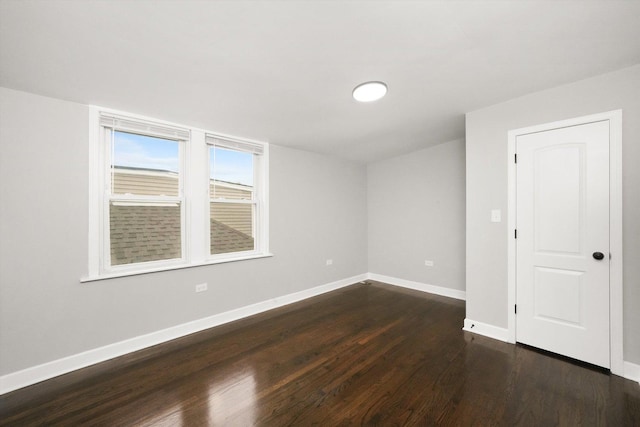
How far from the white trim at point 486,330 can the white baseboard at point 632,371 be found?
2.55 ft

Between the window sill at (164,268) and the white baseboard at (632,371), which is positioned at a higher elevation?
the window sill at (164,268)

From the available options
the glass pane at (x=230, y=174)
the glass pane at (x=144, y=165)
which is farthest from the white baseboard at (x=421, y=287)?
the glass pane at (x=144, y=165)

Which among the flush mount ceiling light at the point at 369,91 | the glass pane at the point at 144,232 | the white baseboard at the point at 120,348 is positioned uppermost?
the flush mount ceiling light at the point at 369,91

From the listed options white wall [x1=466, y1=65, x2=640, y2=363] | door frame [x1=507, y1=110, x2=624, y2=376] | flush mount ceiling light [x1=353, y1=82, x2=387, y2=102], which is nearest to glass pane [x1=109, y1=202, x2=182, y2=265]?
flush mount ceiling light [x1=353, y1=82, x2=387, y2=102]

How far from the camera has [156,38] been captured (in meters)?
1.61

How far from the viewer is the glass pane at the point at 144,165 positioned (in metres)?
2.55

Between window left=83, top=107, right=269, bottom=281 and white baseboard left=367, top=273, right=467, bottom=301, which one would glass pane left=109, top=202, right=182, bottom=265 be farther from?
white baseboard left=367, top=273, right=467, bottom=301

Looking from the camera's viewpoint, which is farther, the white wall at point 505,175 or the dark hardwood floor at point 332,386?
the white wall at point 505,175

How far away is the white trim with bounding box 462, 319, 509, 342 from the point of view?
104 inches

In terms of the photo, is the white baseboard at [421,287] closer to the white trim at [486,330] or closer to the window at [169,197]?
the white trim at [486,330]

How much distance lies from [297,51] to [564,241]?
279 cm

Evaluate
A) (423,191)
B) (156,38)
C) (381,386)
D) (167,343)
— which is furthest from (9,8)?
(423,191)

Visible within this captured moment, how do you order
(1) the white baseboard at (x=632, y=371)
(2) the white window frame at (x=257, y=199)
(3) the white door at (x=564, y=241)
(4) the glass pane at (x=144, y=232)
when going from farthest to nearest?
(2) the white window frame at (x=257, y=199) < (4) the glass pane at (x=144, y=232) < (3) the white door at (x=564, y=241) < (1) the white baseboard at (x=632, y=371)

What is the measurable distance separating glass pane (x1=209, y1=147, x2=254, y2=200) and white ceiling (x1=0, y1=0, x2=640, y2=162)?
26.2 inches
